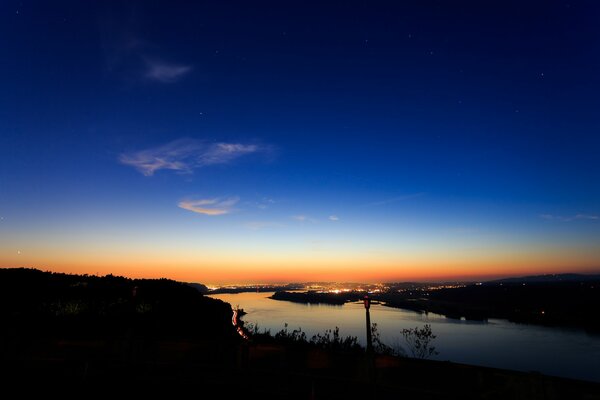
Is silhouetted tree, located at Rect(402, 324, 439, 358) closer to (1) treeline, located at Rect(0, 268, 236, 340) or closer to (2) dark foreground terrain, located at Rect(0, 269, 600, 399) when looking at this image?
(1) treeline, located at Rect(0, 268, 236, 340)

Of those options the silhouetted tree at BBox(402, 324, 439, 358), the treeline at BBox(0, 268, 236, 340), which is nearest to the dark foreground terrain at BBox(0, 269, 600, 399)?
the treeline at BBox(0, 268, 236, 340)

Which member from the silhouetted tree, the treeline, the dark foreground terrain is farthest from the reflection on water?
the dark foreground terrain

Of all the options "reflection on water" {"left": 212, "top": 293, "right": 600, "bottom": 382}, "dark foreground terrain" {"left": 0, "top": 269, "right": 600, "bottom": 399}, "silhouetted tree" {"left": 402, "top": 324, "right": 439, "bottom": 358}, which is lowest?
"reflection on water" {"left": 212, "top": 293, "right": 600, "bottom": 382}

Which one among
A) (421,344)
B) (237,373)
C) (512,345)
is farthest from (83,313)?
(512,345)

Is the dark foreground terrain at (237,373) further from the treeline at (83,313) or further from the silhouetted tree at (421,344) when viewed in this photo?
the silhouetted tree at (421,344)

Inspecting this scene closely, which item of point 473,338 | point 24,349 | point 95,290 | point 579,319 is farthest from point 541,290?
point 24,349

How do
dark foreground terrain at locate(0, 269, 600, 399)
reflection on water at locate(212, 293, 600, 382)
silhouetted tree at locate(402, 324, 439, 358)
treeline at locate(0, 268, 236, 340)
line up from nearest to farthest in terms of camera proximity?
dark foreground terrain at locate(0, 269, 600, 399) → treeline at locate(0, 268, 236, 340) → silhouetted tree at locate(402, 324, 439, 358) → reflection on water at locate(212, 293, 600, 382)

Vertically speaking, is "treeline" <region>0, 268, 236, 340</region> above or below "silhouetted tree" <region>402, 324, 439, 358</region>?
above

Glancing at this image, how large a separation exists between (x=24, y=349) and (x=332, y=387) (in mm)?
11288

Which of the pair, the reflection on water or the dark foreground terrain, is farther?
the reflection on water

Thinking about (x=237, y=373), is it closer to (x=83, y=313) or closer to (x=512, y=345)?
(x=83, y=313)

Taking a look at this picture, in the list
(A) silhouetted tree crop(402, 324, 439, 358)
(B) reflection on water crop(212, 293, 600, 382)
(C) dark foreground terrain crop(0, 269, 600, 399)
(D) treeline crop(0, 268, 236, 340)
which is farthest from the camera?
(B) reflection on water crop(212, 293, 600, 382)

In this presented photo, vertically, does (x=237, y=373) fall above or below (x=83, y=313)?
below

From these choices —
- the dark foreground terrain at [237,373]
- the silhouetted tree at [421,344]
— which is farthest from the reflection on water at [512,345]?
the dark foreground terrain at [237,373]
